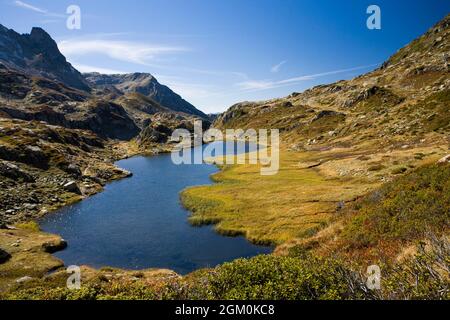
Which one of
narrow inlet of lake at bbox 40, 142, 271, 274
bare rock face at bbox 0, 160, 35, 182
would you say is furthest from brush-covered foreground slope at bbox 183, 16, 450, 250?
bare rock face at bbox 0, 160, 35, 182

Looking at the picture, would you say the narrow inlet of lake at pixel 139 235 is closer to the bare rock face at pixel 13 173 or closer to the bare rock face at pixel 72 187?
the bare rock face at pixel 72 187

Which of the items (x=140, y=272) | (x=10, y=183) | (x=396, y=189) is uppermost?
(x=396, y=189)

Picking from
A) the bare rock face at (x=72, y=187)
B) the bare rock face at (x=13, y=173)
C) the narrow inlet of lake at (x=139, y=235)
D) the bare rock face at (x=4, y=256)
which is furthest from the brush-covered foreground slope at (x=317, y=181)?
the bare rock face at (x=13, y=173)

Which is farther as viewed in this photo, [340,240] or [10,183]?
[10,183]

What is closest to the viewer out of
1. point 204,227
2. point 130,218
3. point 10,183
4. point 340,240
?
point 340,240

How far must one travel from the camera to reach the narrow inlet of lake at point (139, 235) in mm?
46281

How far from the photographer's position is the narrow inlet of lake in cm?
4628

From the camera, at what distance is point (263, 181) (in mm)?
87375

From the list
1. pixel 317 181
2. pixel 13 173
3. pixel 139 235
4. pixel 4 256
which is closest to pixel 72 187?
pixel 13 173

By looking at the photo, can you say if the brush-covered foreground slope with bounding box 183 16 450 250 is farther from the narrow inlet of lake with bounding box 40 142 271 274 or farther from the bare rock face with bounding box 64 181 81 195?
the bare rock face with bounding box 64 181 81 195

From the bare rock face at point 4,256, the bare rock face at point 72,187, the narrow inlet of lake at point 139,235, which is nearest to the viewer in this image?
the bare rock face at point 4,256
